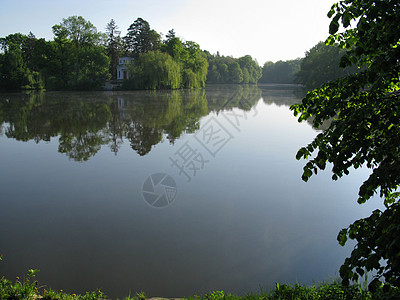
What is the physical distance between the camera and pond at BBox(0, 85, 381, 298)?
461 cm

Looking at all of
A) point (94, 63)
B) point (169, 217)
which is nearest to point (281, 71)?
point (94, 63)

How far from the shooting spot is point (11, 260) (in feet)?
16.1

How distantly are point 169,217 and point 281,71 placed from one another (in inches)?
5483

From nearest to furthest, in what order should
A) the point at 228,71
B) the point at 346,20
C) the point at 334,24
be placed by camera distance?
1. the point at 346,20
2. the point at 334,24
3. the point at 228,71

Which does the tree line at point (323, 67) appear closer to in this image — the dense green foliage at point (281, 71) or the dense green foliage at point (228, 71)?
the dense green foliage at point (228, 71)

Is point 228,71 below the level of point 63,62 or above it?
above

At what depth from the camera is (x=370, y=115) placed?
8.22ft

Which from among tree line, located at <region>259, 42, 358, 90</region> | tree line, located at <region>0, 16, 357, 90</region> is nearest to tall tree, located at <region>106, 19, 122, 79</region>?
tree line, located at <region>0, 16, 357, 90</region>

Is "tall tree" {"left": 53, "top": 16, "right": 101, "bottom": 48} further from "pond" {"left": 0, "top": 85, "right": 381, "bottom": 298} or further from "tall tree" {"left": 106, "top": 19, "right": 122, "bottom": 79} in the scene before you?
"pond" {"left": 0, "top": 85, "right": 381, "bottom": 298}

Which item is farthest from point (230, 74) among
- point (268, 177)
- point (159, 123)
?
point (268, 177)

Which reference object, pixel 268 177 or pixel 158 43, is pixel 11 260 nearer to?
pixel 268 177

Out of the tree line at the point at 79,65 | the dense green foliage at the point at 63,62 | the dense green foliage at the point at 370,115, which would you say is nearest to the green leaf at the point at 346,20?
the dense green foliage at the point at 370,115

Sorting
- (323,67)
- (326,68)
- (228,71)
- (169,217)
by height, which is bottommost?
(169,217)

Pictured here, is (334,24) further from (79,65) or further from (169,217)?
(79,65)
